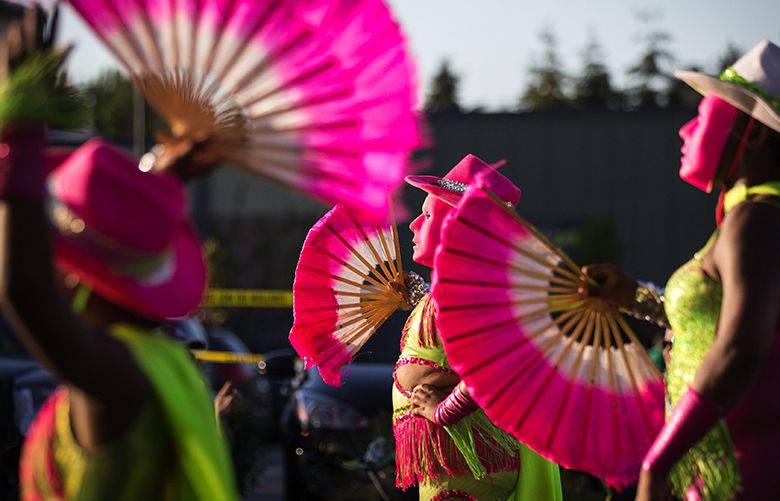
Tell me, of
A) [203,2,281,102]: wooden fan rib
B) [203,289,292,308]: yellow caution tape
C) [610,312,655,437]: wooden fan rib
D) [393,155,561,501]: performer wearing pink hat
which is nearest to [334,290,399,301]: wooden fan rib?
[393,155,561,501]: performer wearing pink hat

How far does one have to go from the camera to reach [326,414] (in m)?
8.41

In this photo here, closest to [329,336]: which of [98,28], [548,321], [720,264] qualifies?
[548,321]

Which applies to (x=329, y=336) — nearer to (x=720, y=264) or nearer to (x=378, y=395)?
(x=720, y=264)

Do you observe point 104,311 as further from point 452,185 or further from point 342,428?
point 342,428

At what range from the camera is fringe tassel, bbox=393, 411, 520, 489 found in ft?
13.4

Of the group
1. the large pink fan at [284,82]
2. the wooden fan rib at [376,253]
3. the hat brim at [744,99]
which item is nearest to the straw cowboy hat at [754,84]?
the hat brim at [744,99]

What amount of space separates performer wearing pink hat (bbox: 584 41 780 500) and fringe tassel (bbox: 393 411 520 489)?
115 cm

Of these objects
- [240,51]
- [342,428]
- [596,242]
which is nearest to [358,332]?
[240,51]

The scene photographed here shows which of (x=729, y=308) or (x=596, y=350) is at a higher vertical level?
(x=729, y=308)

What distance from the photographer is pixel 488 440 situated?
4.12 m

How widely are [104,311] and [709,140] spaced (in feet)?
5.05

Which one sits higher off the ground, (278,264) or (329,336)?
(329,336)

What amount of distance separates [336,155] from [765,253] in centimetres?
104

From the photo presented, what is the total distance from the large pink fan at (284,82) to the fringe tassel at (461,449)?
1.83 meters
